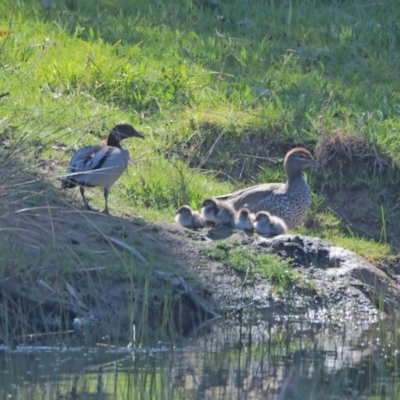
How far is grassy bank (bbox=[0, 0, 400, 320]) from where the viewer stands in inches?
430

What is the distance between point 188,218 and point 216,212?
0.81ft

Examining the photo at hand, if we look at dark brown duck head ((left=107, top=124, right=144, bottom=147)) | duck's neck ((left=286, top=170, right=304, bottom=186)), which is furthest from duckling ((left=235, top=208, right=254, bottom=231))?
dark brown duck head ((left=107, top=124, right=144, bottom=147))

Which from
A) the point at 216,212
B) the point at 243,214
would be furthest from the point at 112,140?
the point at 243,214

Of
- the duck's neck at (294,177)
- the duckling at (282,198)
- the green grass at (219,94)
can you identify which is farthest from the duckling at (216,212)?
the duck's neck at (294,177)

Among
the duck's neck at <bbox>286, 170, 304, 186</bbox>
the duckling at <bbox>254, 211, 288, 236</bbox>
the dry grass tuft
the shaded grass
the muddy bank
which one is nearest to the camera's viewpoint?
the muddy bank

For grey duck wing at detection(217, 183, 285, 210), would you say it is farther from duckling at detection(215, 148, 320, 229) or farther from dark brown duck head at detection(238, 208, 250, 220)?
dark brown duck head at detection(238, 208, 250, 220)


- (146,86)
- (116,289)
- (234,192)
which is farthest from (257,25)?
(116,289)

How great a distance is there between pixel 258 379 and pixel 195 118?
528 centimetres

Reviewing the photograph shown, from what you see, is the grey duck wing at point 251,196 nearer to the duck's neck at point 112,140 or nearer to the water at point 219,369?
the duck's neck at point 112,140

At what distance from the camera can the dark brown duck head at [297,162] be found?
10711 mm

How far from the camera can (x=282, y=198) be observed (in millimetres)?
10312

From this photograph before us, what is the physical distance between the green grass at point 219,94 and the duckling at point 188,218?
0.34 m

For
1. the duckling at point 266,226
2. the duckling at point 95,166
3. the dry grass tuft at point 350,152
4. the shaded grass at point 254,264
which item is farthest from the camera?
the dry grass tuft at point 350,152

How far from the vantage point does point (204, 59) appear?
13.0 meters
